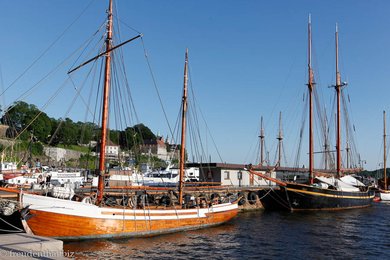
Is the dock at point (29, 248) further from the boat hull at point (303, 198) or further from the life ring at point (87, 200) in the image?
the boat hull at point (303, 198)

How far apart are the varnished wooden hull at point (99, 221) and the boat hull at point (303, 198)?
18385mm

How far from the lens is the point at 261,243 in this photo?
24.2 meters

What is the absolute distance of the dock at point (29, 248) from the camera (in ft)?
36.3

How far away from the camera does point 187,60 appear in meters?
33.2

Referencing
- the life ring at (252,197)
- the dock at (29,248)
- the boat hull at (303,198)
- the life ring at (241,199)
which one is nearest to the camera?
the dock at (29,248)

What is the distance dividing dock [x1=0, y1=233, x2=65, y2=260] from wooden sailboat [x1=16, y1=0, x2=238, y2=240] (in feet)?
22.4

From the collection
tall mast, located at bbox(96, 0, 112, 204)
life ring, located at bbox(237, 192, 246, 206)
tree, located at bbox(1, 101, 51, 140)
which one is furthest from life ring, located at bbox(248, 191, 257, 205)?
tree, located at bbox(1, 101, 51, 140)

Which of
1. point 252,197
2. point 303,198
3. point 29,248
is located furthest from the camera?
point 252,197

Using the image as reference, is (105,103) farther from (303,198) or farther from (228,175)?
(228,175)

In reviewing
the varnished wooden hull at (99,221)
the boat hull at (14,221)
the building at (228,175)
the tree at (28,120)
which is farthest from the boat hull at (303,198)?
the tree at (28,120)

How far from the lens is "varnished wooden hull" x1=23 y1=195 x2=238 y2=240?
20.3 m

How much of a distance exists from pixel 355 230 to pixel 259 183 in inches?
951

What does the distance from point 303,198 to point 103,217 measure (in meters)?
27.2

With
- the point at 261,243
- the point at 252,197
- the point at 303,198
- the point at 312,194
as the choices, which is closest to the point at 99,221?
the point at 261,243
